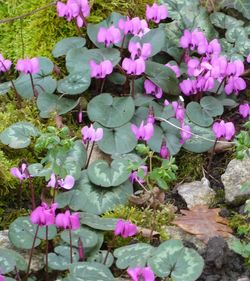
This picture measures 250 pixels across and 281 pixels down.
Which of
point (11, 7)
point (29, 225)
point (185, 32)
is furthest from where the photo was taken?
point (11, 7)

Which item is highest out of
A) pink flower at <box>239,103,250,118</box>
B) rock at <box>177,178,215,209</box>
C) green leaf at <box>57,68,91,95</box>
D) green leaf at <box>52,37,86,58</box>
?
green leaf at <box>52,37,86,58</box>

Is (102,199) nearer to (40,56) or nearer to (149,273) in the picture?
(149,273)

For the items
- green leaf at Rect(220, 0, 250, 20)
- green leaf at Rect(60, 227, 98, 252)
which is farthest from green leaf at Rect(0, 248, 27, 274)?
green leaf at Rect(220, 0, 250, 20)

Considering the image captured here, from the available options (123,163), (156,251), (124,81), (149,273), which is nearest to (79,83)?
(124,81)

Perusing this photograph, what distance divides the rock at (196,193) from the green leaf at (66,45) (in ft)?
3.70

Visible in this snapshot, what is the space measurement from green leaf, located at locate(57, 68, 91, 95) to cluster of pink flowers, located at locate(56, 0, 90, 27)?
0.38m

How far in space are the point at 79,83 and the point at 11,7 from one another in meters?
0.92

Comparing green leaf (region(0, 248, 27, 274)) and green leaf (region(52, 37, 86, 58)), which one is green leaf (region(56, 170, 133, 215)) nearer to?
green leaf (region(0, 248, 27, 274))

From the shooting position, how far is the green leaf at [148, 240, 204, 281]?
2926 millimetres

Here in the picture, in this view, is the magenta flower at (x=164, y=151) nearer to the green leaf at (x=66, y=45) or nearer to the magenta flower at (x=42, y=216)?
the green leaf at (x=66, y=45)

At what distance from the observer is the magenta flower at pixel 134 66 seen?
395 cm

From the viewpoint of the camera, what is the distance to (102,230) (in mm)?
3326

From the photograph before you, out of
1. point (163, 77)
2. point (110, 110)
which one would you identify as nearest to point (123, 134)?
point (110, 110)

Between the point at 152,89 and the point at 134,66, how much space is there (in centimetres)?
24
